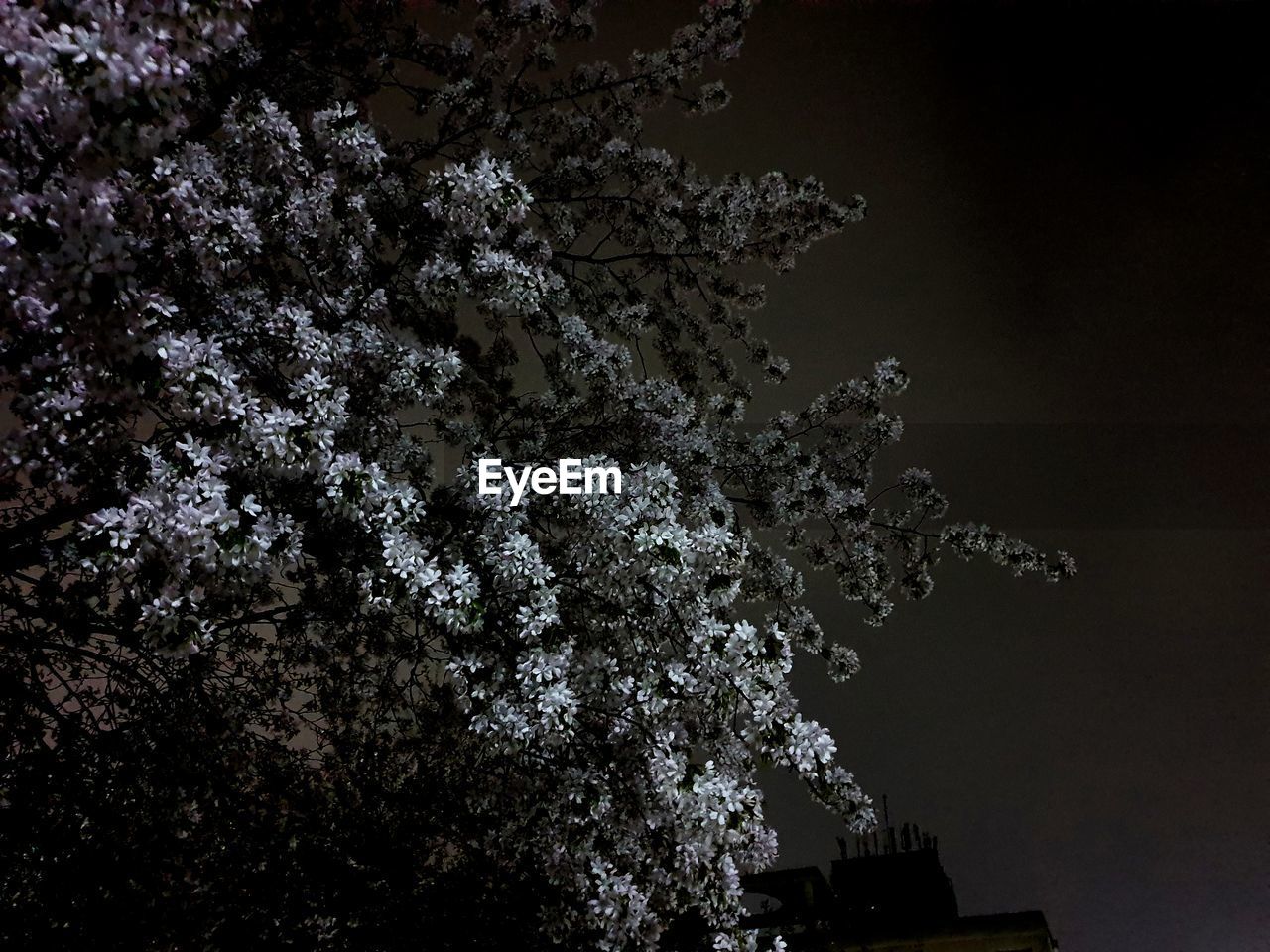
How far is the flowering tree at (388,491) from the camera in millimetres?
2350

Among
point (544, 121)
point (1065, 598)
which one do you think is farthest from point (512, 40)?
point (1065, 598)

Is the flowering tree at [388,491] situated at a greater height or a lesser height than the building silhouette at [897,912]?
greater

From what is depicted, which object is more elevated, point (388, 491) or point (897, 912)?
point (388, 491)

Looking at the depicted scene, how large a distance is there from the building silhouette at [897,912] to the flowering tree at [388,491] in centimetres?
605

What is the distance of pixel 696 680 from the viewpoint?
3.15 metres

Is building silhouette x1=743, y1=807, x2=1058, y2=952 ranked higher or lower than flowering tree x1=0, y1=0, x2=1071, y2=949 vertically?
lower

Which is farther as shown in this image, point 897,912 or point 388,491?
point 897,912

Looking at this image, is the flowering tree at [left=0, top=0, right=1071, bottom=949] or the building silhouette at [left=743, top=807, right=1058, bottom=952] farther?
the building silhouette at [left=743, top=807, right=1058, bottom=952]

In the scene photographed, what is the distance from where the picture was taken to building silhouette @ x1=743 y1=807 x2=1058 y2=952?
10617mm

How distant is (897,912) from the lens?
1902cm

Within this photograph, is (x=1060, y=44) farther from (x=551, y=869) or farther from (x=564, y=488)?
(x=551, y=869)

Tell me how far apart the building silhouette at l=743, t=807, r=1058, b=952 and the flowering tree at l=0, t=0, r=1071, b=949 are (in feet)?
19.8

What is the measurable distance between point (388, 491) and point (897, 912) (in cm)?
2060

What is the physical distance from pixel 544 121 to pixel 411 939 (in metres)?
5.52
